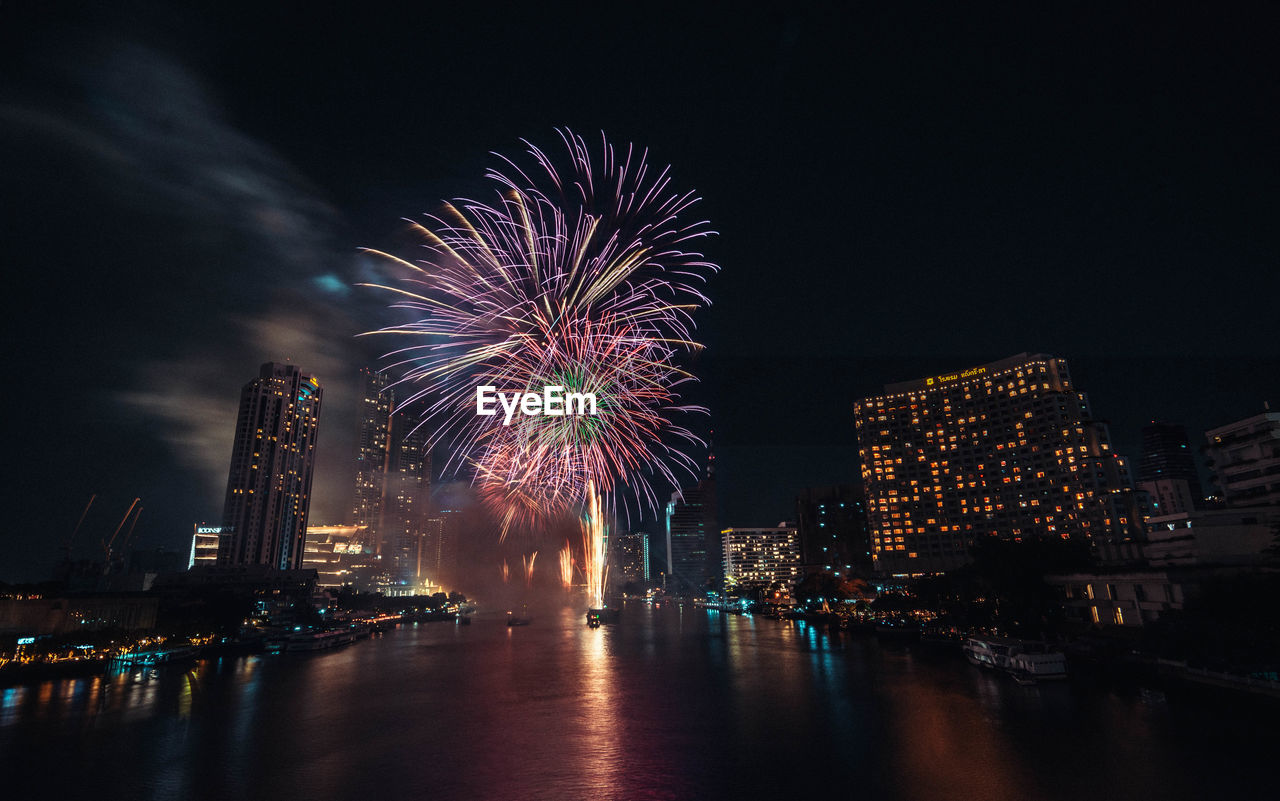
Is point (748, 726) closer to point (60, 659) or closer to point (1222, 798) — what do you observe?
point (1222, 798)

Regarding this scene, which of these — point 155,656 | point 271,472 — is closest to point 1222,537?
point 155,656

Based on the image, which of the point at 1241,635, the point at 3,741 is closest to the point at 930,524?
the point at 1241,635

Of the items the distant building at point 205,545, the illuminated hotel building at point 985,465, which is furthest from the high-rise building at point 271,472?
the illuminated hotel building at point 985,465

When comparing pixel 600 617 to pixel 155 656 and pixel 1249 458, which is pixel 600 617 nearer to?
pixel 155 656
